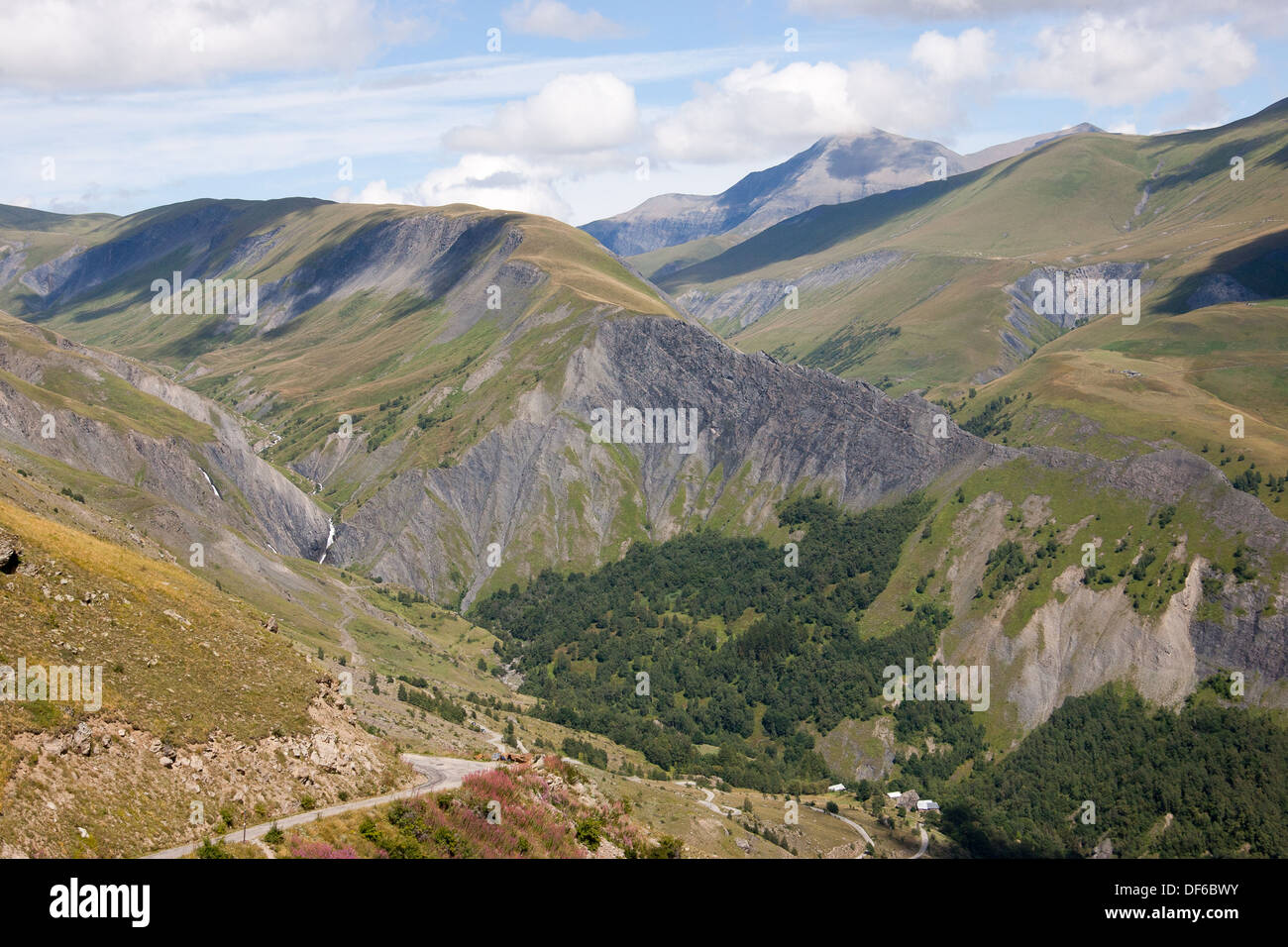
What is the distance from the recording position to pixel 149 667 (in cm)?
5622

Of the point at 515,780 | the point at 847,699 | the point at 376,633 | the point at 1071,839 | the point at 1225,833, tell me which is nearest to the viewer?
the point at 515,780

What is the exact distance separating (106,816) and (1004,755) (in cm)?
15398

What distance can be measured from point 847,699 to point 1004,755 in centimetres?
3176

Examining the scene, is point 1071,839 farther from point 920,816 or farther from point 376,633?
point 376,633

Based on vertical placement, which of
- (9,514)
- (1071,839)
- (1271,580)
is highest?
(9,514)

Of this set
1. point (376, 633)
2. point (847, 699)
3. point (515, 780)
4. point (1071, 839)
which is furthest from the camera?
point (847, 699)

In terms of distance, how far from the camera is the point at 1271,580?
166 m

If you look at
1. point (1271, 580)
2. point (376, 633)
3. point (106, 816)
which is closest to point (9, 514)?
point (106, 816)

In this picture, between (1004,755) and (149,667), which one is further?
(1004,755)

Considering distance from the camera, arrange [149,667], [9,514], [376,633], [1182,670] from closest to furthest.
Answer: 1. [149,667]
2. [9,514]
3. [1182,670]
4. [376,633]

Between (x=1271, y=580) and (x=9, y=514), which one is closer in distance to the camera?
(x=9, y=514)

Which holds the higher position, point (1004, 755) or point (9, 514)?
point (9, 514)
